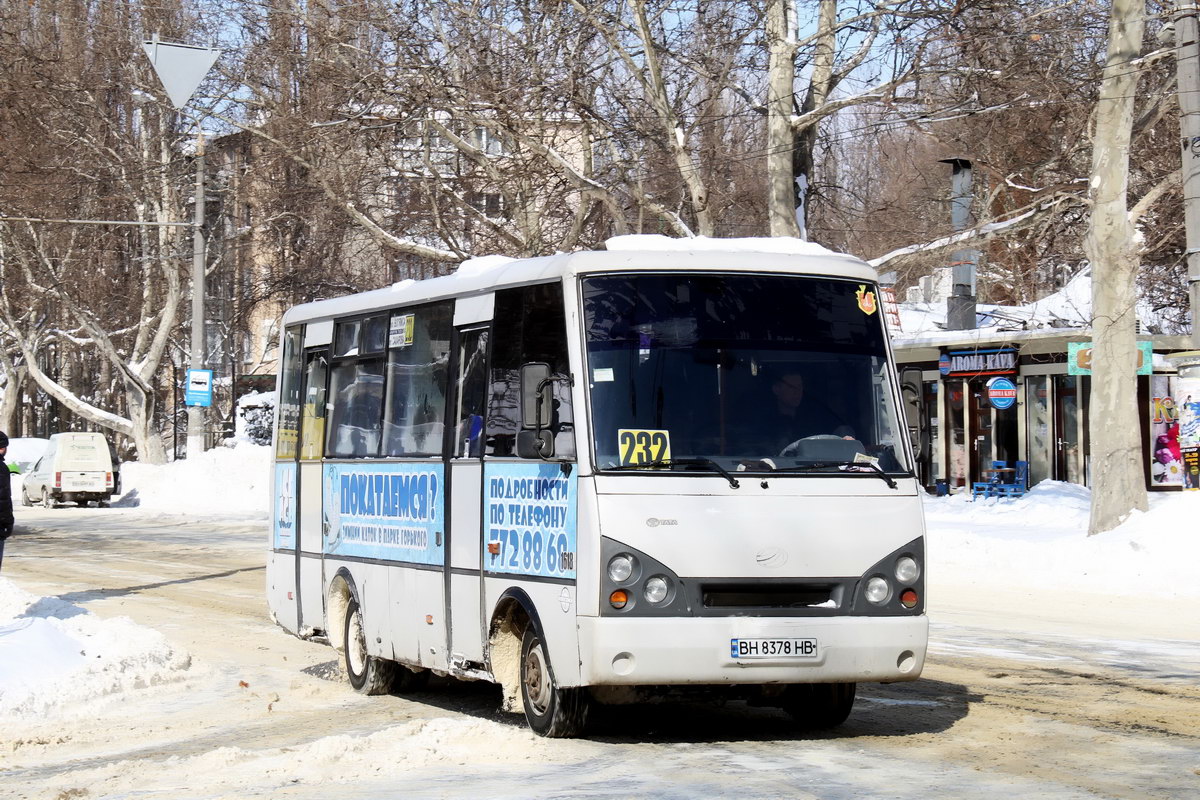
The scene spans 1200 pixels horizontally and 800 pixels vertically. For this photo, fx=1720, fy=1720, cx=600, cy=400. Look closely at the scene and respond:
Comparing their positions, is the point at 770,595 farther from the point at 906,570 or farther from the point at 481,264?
the point at 481,264

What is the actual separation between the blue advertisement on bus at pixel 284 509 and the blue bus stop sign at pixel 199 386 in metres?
25.5

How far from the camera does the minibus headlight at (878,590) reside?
8.81 meters

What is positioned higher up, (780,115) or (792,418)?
(780,115)

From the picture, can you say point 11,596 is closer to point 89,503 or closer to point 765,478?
point 765,478

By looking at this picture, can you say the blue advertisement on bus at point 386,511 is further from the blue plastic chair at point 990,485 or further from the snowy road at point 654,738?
the blue plastic chair at point 990,485

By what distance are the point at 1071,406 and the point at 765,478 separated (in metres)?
29.1

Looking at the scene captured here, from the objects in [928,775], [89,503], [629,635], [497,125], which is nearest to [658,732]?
[629,635]

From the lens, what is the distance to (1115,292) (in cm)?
2294

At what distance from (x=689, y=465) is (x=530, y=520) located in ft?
3.43

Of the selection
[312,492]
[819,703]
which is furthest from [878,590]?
[312,492]

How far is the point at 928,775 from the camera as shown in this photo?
25.4 feet

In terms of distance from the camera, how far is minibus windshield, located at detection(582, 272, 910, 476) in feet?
29.2

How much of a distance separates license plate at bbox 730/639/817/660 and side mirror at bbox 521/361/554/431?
148cm

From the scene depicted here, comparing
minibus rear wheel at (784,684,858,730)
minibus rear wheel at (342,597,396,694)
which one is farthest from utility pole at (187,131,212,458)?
minibus rear wheel at (784,684,858,730)
